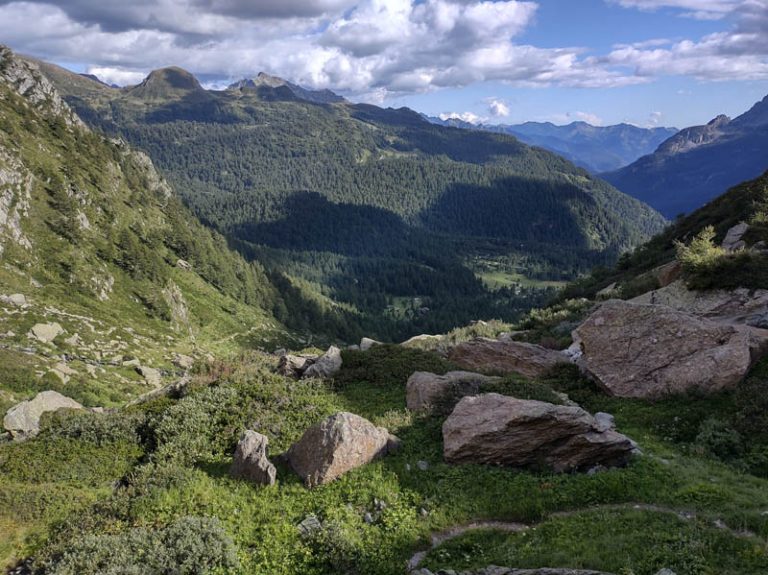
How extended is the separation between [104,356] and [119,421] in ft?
214

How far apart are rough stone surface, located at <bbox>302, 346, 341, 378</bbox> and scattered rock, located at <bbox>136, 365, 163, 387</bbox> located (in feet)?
191

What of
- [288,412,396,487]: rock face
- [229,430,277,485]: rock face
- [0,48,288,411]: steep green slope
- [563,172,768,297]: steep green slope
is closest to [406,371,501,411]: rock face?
[288,412,396,487]: rock face

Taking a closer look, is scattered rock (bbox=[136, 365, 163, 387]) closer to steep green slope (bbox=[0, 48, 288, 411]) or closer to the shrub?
steep green slope (bbox=[0, 48, 288, 411])

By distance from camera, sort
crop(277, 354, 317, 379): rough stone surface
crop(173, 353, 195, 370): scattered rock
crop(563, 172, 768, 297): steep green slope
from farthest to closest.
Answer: crop(173, 353, 195, 370): scattered rock, crop(563, 172, 768, 297): steep green slope, crop(277, 354, 317, 379): rough stone surface

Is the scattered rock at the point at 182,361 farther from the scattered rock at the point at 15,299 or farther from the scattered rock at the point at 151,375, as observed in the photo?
the scattered rock at the point at 15,299

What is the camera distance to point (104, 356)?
249 feet

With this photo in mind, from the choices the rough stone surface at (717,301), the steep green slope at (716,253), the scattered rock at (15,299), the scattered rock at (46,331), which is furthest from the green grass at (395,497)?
the scattered rock at (15,299)

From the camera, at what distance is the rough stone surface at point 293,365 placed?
2457 centimetres

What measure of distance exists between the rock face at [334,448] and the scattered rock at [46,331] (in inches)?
2884

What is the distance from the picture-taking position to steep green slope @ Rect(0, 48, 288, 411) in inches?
2783

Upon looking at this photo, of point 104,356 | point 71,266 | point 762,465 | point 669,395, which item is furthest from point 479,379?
point 71,266

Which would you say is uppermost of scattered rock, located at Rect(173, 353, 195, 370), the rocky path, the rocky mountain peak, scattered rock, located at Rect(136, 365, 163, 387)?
the rocky mountain peak

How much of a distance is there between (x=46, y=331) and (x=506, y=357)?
7401 centimetres

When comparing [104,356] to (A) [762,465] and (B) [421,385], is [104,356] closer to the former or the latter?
(B) [421,385]
